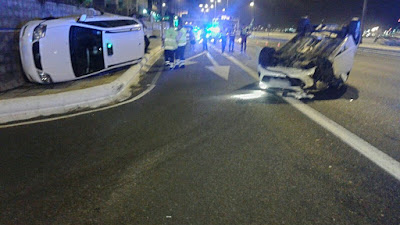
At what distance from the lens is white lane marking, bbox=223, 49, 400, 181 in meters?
4.05

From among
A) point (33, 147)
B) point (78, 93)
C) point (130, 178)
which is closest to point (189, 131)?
point (130, 178)

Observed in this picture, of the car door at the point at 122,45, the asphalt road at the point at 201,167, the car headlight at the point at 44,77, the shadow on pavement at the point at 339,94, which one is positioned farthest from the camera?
the car door at the point at 122,45

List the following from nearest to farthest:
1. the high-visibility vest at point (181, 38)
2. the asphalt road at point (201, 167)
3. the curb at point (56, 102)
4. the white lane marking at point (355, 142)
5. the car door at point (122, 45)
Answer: the asphalt road at point (201, 167) → the white lane marking at point (355, 142) → the curb at point (56, 102) → the car door at point (122, 45) → the high-visibility vest at point (181, 38)

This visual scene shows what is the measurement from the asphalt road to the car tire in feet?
5.18

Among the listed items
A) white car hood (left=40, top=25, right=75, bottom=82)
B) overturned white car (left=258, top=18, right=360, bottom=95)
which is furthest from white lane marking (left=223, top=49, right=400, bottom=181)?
white car hood (left=40, top=25, right=75, bottom=82)

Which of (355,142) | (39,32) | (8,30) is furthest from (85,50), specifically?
(355,142)

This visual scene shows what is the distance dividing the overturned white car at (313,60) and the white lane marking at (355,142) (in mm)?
854

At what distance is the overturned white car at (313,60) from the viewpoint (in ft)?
24.9

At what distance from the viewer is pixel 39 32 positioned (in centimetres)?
925

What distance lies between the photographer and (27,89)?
958 centimetres

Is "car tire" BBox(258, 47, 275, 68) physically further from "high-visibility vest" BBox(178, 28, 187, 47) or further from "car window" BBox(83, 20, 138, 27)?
"car window" BBox(83, 20, 138, 27)

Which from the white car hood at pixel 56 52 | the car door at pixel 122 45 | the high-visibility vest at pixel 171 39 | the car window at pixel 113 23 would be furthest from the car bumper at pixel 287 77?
the white car hood at pixel 56 52

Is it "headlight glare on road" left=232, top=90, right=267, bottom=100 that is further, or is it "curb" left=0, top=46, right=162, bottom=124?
"headlight glare on road" left=232, top=90, right=267, bottom=100

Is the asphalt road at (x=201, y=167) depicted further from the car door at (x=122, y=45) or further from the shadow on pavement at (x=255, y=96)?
the car door at (x=122, y=45)
